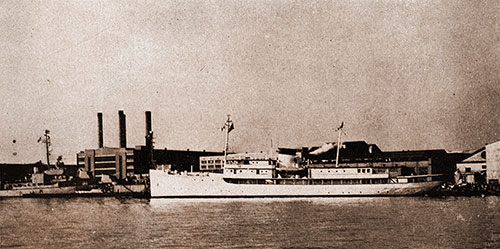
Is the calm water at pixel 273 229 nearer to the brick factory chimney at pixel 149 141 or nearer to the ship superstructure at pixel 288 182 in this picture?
the ship superstructure at pixel 288 182

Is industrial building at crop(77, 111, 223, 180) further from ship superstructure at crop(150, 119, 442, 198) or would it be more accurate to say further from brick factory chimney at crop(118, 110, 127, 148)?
ship superstructure at crop(150, 119, 442, 198)

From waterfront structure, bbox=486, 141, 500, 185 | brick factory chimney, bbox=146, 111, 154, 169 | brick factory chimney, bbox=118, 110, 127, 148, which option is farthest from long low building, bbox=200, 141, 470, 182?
brick factory chimney, bbox=118, 110, 127, 148

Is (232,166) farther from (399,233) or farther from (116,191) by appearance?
(399,233)

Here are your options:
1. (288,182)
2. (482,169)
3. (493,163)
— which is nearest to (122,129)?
(288,182)

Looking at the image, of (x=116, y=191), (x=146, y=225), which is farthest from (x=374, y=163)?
(x=146, y=225)

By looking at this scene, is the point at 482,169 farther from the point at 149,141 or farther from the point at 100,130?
the point at 100,130

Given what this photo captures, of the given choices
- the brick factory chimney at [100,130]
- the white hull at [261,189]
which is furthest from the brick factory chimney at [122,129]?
the white hull at [261,189]
